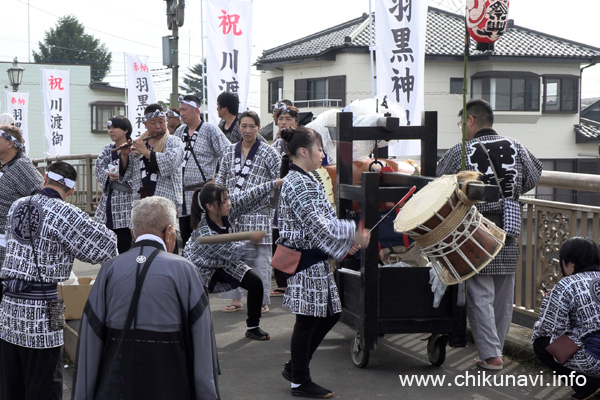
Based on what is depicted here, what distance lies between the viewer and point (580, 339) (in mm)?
4555

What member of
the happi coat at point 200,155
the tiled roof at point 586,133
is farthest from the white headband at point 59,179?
the tiled roof at point 586,133

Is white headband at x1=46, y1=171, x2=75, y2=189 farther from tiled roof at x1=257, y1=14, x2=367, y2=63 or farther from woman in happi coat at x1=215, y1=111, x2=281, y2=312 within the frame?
tiled roof at x1=257, y1=14, x2=367, y2=63

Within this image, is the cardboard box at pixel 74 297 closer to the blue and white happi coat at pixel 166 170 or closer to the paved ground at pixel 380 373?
the paved ground at pixel 380 373

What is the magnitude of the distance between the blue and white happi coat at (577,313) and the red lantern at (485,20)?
2.37 meters

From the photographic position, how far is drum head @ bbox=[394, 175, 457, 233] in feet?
14.4

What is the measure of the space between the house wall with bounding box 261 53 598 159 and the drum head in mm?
27592

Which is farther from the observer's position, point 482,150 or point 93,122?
point 93,122

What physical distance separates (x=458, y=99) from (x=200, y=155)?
87.8ft

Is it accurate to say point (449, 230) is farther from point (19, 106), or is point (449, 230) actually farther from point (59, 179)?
point (19, 106)

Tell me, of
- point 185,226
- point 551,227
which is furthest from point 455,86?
point 551,227

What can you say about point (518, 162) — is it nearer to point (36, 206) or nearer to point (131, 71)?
point (36, 206)

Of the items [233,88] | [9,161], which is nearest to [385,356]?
[9,161]

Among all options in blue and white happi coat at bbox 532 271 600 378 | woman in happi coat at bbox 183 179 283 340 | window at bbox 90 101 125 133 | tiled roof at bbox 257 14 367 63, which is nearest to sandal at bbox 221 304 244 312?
woman in happi coat at bbox 183 179 283 340

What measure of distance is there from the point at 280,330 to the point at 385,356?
112 centimetres
